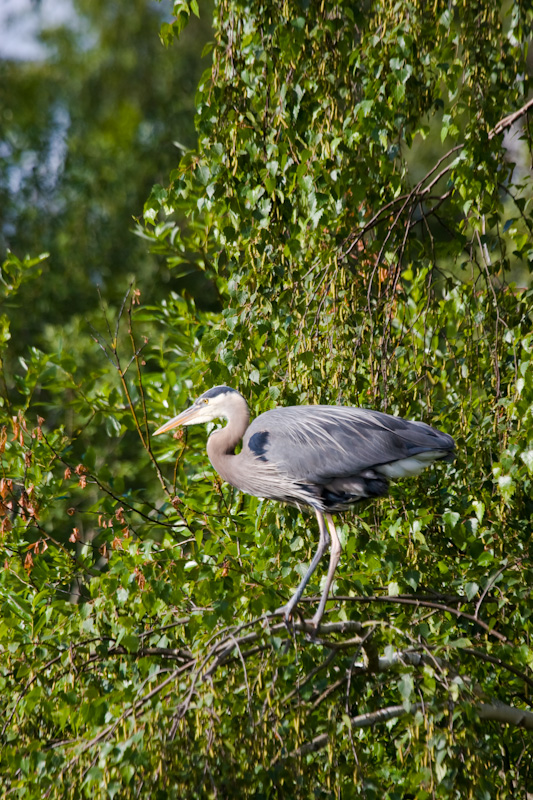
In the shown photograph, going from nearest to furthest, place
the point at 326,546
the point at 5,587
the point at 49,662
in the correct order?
the point at 49,662
the point at 326,546
the point at 5,587

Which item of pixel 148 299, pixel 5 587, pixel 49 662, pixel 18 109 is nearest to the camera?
pixel 49 662

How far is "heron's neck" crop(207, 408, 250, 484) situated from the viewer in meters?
3.68

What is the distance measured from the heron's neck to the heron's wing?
168 millimetres

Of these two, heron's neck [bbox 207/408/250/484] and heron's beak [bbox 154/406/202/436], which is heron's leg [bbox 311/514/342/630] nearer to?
heron's neck [bbox 207/408/250/484]

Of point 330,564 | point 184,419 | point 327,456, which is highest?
point 184,419

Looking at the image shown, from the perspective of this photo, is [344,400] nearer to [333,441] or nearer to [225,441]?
[333,441]

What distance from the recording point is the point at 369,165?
123 inches

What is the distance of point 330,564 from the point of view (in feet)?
10.3

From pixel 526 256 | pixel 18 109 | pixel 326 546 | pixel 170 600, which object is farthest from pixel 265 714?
pixel 18 109

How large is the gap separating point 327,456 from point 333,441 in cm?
8

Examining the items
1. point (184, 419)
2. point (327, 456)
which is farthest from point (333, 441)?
point (184, 419)

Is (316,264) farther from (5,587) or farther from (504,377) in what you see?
(5,587)

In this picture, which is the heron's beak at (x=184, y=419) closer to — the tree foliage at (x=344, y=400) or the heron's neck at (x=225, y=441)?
the heron's neck at (x=225, y=441)

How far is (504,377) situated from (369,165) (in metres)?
0.88
